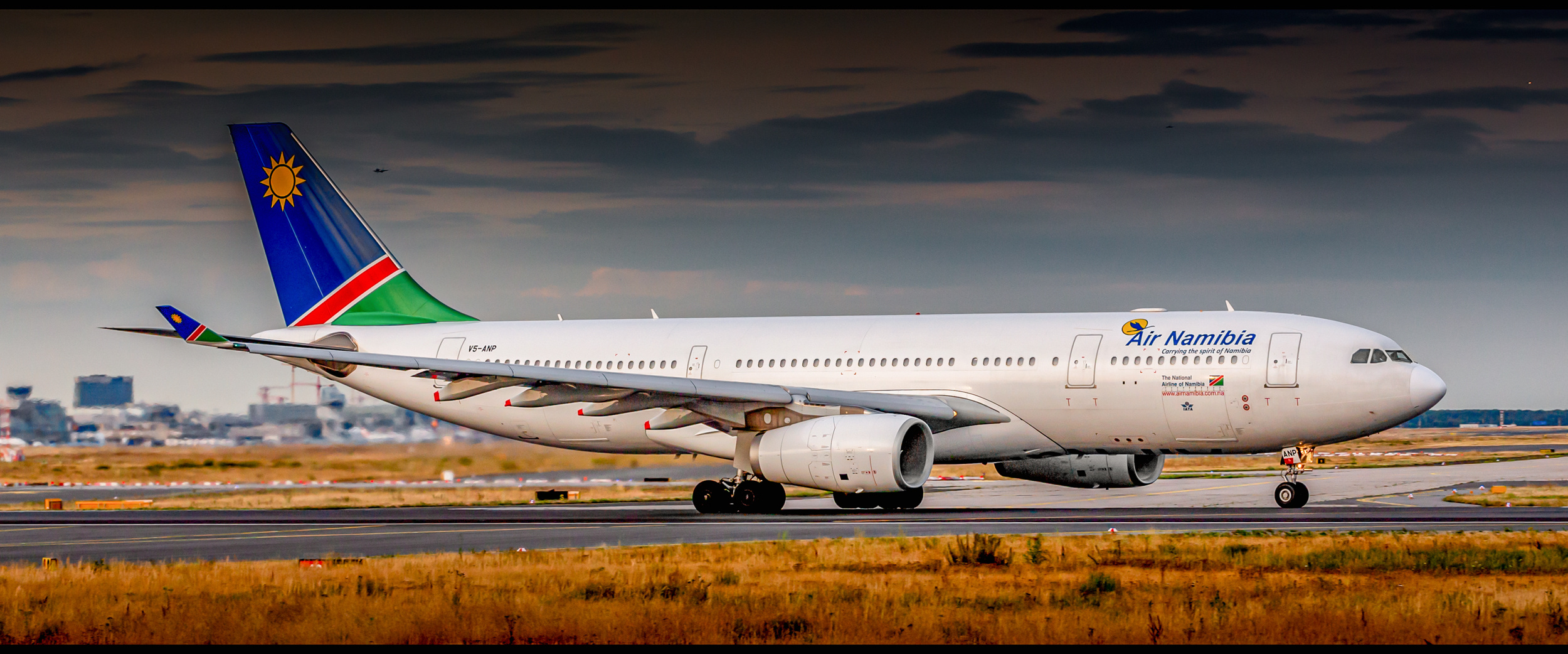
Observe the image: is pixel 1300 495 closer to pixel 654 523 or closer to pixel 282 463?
pixel 654 523

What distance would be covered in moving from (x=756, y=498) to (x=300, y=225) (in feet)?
42.5

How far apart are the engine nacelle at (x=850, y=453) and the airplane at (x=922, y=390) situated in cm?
3

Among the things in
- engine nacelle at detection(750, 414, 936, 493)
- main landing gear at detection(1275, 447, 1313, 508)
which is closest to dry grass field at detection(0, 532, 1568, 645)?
engine nacelle at detection(750, 414, 936, 493)

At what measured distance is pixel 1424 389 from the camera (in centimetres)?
2619

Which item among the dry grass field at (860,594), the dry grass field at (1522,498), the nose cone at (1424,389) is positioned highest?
the nose cone at (1424,389)

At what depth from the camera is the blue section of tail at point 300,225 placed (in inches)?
1403

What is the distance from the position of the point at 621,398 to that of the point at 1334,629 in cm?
1761

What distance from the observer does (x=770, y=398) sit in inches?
1063

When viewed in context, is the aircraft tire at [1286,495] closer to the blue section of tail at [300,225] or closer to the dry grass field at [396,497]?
the dry grass field at [396,497]

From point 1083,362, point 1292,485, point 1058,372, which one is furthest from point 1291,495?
point 1058,372

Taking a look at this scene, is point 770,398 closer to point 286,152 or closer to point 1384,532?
point 1384,532

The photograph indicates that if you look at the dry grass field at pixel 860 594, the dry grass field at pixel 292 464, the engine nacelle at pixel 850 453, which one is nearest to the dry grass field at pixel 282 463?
the dry grass field at pixel 292 464

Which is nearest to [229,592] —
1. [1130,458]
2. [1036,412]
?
[1036,412]

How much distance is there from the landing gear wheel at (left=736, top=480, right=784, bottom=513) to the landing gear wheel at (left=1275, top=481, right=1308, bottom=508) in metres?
8.20
